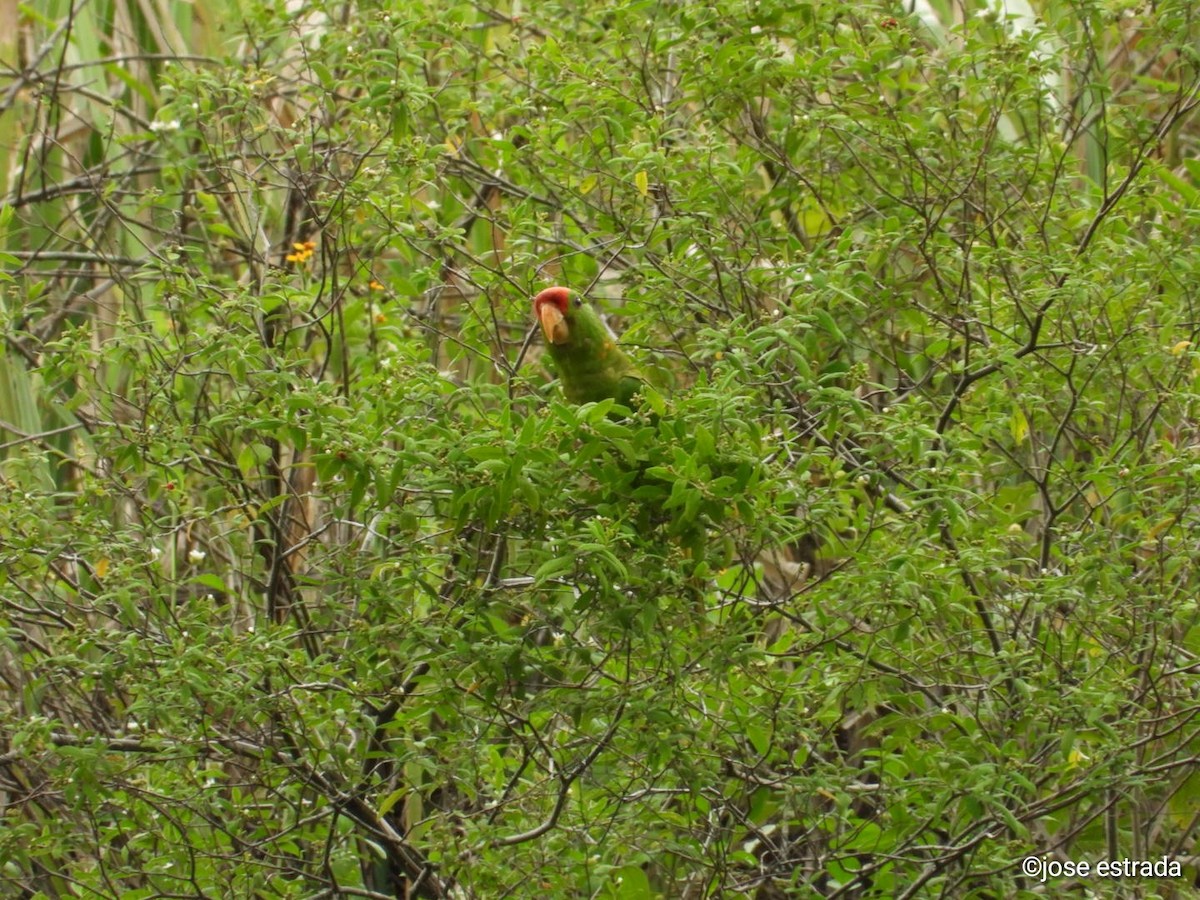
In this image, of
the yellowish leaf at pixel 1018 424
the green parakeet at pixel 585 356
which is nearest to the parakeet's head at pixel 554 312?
the green parakeet at pixel 585 356

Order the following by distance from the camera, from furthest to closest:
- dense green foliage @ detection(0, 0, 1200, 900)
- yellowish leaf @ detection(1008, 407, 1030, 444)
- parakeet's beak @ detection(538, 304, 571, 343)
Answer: yellowish leaf @ detection(1008, 407, 1030, 444), parakeet's beak @ detection(538, 304, 571, 343), dense green foliage @ detection(0, 0, 1200, 900)

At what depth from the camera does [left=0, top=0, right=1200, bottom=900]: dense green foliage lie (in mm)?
2756

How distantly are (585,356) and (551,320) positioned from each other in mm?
181

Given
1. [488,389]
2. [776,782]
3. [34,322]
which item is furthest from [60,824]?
[34,322]

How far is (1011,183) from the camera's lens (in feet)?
12.3

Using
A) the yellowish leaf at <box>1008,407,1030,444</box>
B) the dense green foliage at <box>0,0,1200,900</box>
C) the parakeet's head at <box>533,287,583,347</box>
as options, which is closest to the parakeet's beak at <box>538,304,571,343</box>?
the parakeet's head at <box>533,287,583,347</box>

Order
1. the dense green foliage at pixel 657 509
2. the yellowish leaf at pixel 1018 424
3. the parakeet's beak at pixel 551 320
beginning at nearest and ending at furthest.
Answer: the dense green foliage at pixel 657 509 < the parakeet's beak at pixel 551 320 < the yellowish leaf at pixel 1018 424

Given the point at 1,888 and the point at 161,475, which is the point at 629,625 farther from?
the point at 1,888

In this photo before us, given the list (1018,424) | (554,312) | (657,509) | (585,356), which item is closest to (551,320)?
(554,312)

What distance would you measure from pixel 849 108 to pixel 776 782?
1748 mm

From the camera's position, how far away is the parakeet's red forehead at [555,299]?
3.27 m

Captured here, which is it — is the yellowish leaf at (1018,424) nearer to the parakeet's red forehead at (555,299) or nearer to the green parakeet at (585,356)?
the green parakeet at (585,356)

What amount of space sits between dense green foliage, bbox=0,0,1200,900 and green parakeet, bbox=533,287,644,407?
92 mm

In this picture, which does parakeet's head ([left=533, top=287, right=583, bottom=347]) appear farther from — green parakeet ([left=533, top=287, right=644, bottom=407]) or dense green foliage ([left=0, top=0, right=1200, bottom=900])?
dense green foliage ([left=0, top=0, right=1200, bottom=900])
